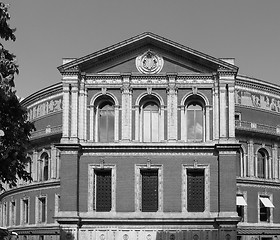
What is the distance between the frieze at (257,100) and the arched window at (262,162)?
4.38 m

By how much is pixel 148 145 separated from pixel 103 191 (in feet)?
14.4

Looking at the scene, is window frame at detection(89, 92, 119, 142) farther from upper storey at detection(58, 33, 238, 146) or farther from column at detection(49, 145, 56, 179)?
column at detection(49, 145, 56, 179)

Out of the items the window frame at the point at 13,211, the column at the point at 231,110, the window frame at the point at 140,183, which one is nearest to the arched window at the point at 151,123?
the window frame at the point at 140,183

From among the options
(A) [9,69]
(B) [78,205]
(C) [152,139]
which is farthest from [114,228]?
(A) [9,69]

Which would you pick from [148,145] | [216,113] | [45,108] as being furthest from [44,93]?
[216,113]

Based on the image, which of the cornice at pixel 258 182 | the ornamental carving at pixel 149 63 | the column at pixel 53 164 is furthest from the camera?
the column at pixel 53 164

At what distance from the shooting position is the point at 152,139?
148 ft

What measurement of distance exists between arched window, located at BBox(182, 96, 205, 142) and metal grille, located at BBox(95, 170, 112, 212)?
6.18m

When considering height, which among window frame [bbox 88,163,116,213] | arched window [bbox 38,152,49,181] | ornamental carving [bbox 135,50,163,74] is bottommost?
window frame [bbox 88,163,116,213]

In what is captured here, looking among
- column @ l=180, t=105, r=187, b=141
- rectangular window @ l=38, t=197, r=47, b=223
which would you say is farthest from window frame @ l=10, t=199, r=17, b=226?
column @ l=180, t=105, r=187, b=141

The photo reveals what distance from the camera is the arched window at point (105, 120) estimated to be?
45.5 m

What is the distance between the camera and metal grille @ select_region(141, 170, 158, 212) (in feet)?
145

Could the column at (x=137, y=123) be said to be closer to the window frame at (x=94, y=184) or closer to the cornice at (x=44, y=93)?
the window frame at (x=94, y=184)

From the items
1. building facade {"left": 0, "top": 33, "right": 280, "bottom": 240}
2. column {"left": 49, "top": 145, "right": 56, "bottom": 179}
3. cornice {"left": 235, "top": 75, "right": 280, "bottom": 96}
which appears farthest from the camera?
column {"left": 49, "top": 145, "right": 56, "bottom": 179}
